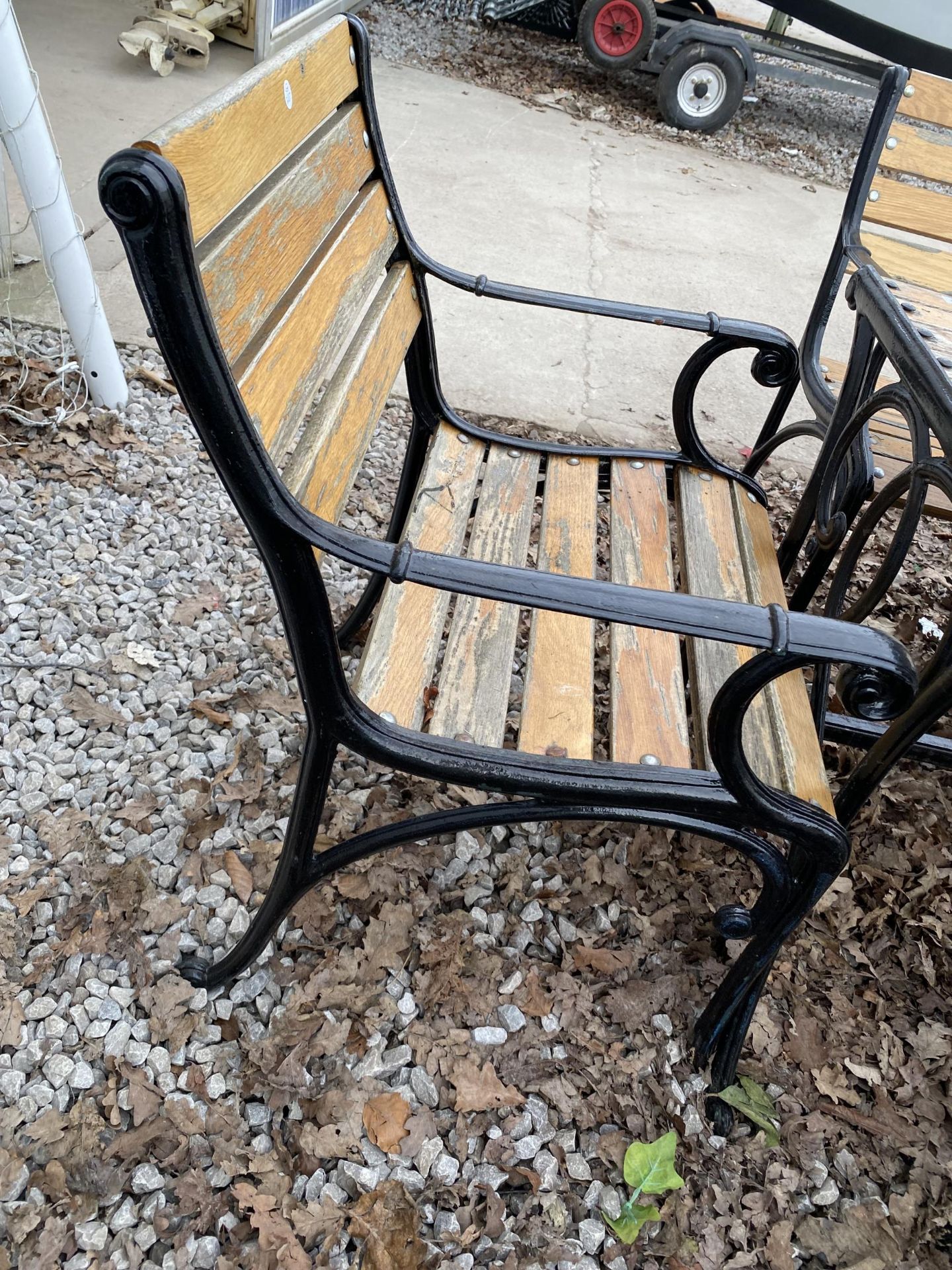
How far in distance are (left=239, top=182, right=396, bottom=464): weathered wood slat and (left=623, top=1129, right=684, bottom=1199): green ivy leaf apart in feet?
4.19

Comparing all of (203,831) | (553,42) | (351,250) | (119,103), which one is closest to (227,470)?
(351,250)

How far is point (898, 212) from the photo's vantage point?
2.42 m

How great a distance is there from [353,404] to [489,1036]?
3.78ft

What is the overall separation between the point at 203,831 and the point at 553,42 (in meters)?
8.19

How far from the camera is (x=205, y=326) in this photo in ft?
2.97

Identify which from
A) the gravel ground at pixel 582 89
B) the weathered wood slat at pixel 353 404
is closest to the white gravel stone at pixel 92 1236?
the weathered wood slat at pixel 353 404

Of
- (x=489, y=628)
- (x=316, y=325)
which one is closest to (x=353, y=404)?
(x=316, y=325)

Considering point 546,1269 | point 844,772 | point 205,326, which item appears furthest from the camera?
point 844,772

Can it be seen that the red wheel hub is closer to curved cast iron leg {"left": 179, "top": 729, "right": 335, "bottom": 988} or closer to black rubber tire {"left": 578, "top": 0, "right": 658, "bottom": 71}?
black rubber tire {"left": 578, "top": 0, "right": 658, "bottom": 71}

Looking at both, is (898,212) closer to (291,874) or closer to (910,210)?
(910,210)

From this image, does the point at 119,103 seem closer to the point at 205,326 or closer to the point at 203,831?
the point at 203,831

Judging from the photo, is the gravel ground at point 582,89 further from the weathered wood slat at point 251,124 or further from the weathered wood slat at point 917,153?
the weathered wood slat at point 251,124

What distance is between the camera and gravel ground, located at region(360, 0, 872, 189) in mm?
6605

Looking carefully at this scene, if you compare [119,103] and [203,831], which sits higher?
[119,103]
